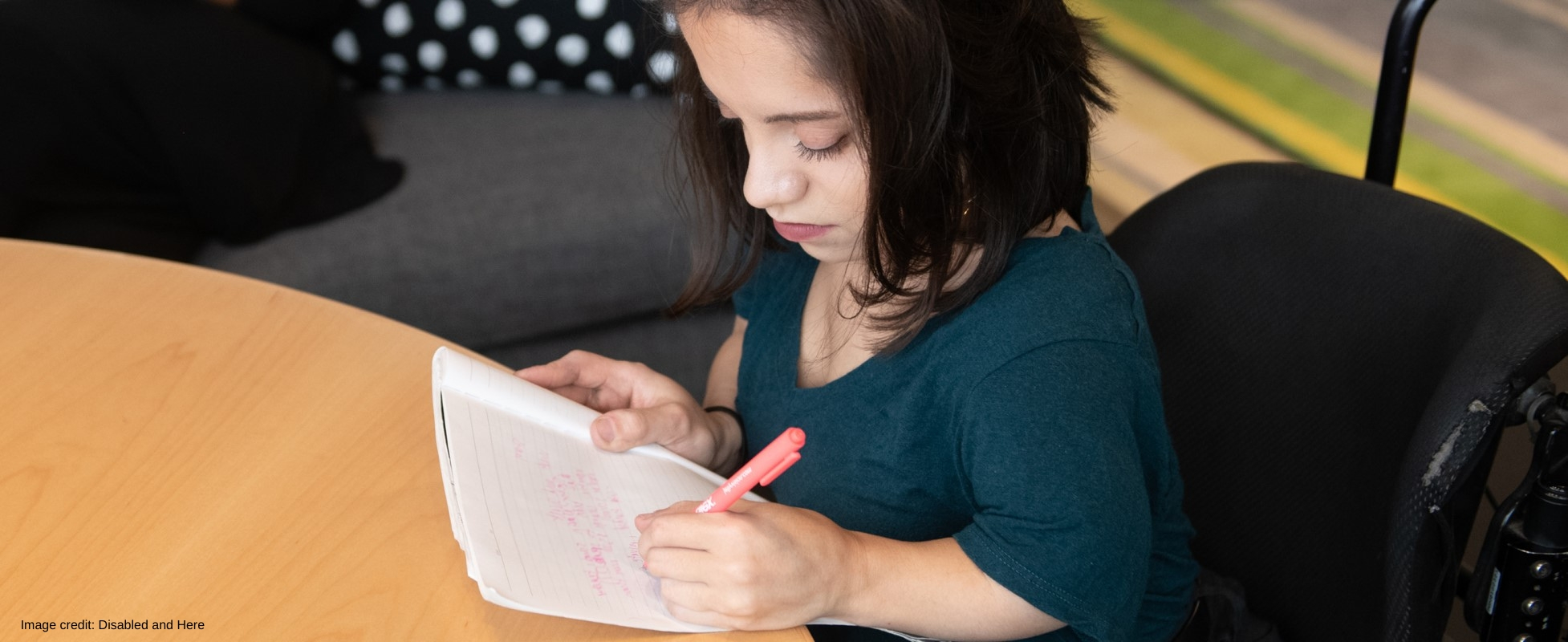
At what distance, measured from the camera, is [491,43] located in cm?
183

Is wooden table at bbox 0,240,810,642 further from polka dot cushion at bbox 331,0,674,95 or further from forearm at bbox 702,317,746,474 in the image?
polka dot cushion at bbox 331,0,674,95

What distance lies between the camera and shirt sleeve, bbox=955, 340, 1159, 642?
26.2 inches

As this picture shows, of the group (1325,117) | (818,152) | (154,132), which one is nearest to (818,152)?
(818,152)

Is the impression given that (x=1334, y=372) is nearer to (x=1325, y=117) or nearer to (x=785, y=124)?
(x=785, y=124)

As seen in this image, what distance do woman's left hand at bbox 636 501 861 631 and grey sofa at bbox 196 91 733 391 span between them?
3.11ft

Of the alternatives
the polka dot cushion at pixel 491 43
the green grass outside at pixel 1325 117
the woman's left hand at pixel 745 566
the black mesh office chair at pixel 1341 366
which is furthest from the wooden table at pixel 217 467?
the green grass outside at pixel 1325 117

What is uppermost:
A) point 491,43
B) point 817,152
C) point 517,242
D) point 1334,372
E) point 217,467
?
point 817,152

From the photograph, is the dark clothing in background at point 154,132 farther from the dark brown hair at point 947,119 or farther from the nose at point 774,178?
the nose at point 774,178

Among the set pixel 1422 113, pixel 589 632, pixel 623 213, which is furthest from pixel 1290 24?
pixel 589 632

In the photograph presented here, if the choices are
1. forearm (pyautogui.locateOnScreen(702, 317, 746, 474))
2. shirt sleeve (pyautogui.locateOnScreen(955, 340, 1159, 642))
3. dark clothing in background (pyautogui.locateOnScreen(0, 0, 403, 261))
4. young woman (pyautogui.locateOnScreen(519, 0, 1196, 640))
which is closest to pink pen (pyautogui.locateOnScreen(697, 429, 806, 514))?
young woman (pyautogui.locateOnScreen(519, 0, 1196, 640))

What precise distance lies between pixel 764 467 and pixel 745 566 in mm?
50

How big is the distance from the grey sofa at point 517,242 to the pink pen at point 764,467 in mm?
942

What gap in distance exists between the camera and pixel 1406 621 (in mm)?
740

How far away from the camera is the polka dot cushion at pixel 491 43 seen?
1796 millimetres
